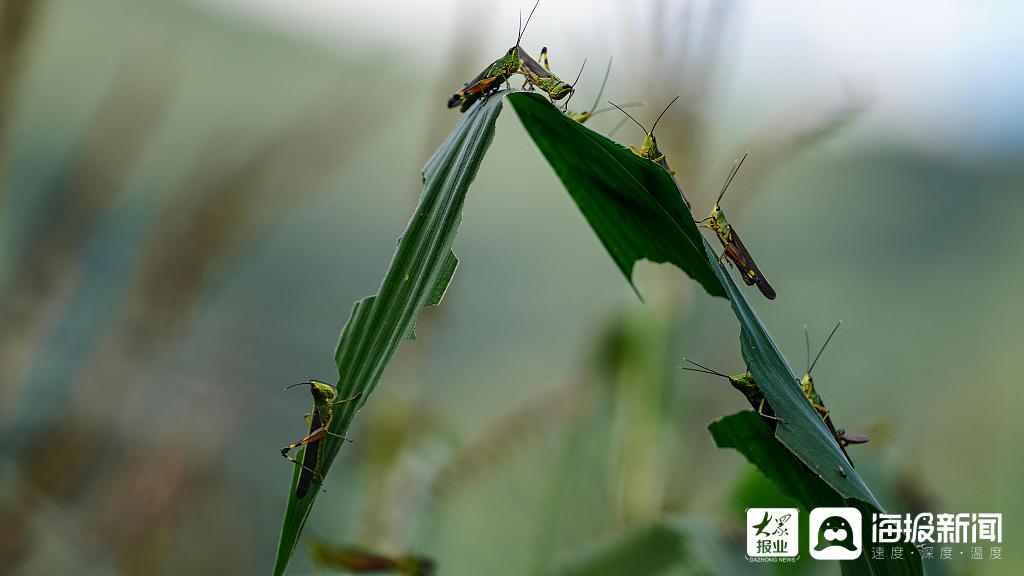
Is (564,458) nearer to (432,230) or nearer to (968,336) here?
(432,230)

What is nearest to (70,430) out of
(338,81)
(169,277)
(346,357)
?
(169,277)

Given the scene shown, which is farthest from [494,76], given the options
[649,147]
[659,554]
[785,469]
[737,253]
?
[659,554]

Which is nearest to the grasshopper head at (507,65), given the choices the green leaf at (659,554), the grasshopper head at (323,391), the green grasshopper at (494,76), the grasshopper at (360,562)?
the green grasshopper at (494,76)

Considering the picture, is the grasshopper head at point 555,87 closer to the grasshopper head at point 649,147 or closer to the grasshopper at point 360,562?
the grasshopper head at point 649,147

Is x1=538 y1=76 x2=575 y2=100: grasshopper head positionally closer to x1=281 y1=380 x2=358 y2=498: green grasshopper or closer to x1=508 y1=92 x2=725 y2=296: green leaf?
x1=508 y1=92 x2=725 y2=296: green leaf

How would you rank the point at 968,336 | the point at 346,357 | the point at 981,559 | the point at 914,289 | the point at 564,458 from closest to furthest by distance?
the point at 346,357, the point at 981,559, the point at 564,458, the point at 968,336, the point at 914,289

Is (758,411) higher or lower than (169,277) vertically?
lower

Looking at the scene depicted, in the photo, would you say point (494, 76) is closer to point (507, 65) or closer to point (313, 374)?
point (507, 65)
